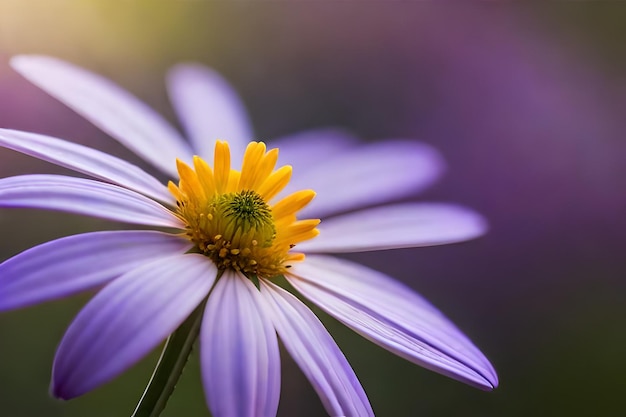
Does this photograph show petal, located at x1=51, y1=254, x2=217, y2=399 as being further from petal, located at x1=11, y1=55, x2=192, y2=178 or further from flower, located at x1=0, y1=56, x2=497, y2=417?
petal, located at x1=11, y1=55, x2=192, y2=178

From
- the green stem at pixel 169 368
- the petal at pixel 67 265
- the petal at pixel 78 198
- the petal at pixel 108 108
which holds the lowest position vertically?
the green stem at pixel 169 368

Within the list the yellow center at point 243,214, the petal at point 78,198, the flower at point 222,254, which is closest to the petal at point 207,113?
the flower at point 222,254

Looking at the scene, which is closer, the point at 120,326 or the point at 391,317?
the point at 120,326

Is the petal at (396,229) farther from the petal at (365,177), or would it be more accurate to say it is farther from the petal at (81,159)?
the petal at (81,159)

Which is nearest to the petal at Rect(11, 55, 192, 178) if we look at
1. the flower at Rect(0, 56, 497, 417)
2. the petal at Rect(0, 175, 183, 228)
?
the flower at Rect(0, 56, 497, 417)

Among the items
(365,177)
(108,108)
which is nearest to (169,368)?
(108,108)

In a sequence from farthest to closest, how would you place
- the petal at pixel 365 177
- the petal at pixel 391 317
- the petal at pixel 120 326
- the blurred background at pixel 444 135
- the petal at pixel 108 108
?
the blurred background at pixel 444 135, the petal at pixel 365 177, the petal at pixel 108 108, the petal at pixel 391 317, the petal at pixel 120 326

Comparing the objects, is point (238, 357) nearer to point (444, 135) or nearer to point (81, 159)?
point (81, 159)
